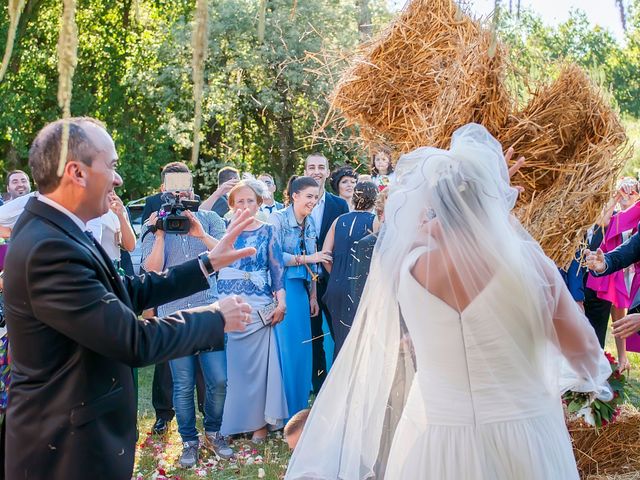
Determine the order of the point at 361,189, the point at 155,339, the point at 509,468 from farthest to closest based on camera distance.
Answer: the point at 361,189 → the point at 509,468 → the point at 155,339

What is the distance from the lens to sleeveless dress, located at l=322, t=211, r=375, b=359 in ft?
21.7

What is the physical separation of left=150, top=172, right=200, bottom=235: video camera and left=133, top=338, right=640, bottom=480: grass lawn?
170 centimetres

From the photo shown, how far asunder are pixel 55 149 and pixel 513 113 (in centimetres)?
241

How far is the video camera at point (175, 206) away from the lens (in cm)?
562

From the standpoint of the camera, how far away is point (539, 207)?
4207 millimetres

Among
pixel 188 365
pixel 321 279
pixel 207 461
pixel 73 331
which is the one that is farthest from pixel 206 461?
pixel 73 331

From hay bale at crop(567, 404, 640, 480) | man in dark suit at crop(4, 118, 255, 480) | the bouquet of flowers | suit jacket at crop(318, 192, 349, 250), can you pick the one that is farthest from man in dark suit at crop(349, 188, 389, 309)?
man in dark suit at crop(4, 118, 255, 480)

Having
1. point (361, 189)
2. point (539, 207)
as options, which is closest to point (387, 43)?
point (539, 207)

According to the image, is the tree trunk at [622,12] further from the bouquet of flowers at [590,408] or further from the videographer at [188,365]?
the videographer at [188,365]

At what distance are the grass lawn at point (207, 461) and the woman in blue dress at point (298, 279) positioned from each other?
21.4 inches

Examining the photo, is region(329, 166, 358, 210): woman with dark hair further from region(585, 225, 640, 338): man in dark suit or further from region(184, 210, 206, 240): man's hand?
region(585, 225, 640, 338): man in dark suit

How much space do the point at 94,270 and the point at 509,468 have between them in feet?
5.56

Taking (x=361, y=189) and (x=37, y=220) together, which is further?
(x=361, y=189)

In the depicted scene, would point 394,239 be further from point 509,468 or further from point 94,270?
point 94,270
